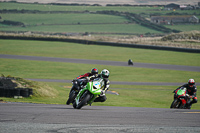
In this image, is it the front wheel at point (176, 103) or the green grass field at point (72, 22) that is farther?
the green grass field at point (72, 22)

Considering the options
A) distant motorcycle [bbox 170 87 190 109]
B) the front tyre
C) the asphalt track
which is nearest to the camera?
the asphalt track

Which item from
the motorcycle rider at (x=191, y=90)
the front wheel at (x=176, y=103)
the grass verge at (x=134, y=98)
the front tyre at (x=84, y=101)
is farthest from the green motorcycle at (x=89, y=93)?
the motorcycle rider at (x=191, y=90)

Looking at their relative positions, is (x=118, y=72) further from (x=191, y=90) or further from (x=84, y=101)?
(x=84, y=101)

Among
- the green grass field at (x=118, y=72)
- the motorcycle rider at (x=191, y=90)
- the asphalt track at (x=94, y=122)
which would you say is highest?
the asphalt track at (x=94, y=122)

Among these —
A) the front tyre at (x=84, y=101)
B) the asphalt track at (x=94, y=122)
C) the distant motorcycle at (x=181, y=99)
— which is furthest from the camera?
the distant motorcycle at (x=181, y=99)

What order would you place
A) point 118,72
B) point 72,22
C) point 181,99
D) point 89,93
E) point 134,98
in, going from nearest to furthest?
point 89,93, point 181,99, point 134,98, point 118,72, point 72,22

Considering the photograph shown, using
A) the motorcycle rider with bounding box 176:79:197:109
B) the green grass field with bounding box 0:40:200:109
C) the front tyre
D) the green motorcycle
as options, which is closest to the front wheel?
the motorcycle rider with bounding box 176:79:197:109

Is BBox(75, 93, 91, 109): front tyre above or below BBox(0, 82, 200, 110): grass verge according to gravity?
above

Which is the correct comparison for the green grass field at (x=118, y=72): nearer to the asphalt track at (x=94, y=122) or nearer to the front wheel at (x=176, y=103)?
the front wheel at (x=176, y=103)

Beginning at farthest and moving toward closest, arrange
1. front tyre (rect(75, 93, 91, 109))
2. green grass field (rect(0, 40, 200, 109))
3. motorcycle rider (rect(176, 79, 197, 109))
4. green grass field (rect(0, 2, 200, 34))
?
1. green grass field (rect(0, 2, 200, 34))
2. green grass field (rect(0, 40, 200, 109))
3. motorcycle rider (rect(176, 79, 197, 109))
4. front tyre (rect(75, 93, 91, 109))

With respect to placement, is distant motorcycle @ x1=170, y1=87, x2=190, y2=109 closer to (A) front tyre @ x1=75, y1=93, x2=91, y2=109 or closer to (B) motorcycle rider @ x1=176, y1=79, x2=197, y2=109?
(B) motorcycle rider @ x1=176, y1=79, x2=197, y2=109

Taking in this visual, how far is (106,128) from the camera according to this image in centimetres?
786

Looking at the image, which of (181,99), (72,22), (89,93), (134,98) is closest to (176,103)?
(181,99)

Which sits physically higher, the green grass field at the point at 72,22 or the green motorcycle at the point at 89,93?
the green motorcycle at the point at 89,93
